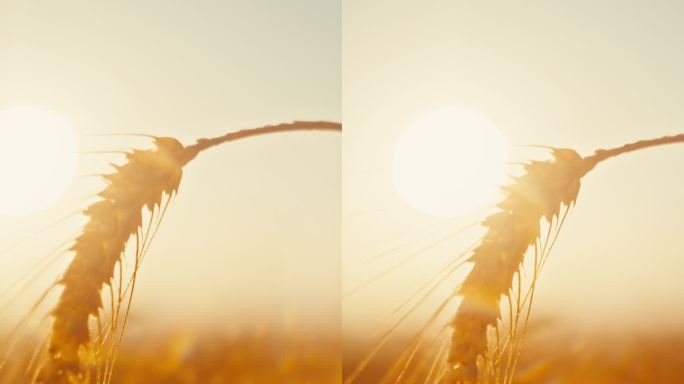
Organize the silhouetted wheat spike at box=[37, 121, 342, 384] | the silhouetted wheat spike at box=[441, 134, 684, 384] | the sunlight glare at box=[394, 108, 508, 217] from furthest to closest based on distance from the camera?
1. the sunlight glare at box=[394, 108, 508, 217]
2. the silhouetted wheat spike at box=[441, 134, 684, 384]
3. the silhouetted wheat spike at box=[37, 121, 342, 384]

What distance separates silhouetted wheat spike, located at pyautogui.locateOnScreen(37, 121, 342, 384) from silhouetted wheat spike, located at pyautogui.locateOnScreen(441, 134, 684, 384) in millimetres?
635

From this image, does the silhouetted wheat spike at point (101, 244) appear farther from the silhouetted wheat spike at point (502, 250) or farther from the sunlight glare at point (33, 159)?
the silhouetted wheat spike at point (502, 250)

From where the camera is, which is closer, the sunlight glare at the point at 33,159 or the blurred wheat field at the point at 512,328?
the blurred wheat field at the point at 512,328

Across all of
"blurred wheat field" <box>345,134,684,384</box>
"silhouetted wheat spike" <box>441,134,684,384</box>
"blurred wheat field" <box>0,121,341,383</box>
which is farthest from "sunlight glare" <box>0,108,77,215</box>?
"silhouetted wheat spike" <box>441,134,684,384</box>

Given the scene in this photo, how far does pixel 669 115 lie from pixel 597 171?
21cm

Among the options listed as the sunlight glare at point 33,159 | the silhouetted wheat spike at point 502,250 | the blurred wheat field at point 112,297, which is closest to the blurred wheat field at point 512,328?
the silhouetted wheat spike at point 502,250

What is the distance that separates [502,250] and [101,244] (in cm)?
75

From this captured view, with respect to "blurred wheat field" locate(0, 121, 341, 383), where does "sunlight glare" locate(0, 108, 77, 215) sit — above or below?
above

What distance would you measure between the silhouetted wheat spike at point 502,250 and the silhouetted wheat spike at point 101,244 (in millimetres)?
635

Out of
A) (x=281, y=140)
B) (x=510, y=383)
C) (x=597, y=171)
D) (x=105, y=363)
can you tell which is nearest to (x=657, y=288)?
(x=597, y=171)

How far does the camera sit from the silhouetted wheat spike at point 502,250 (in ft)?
4.00

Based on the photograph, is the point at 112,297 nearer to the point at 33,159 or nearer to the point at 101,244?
the point at 101,244

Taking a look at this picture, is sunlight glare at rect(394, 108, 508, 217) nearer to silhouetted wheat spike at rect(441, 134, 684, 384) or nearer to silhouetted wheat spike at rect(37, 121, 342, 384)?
silhouetted wheat spike at rect(441, 134, 684, 384)

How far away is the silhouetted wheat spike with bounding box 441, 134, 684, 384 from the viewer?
1.22 meters
